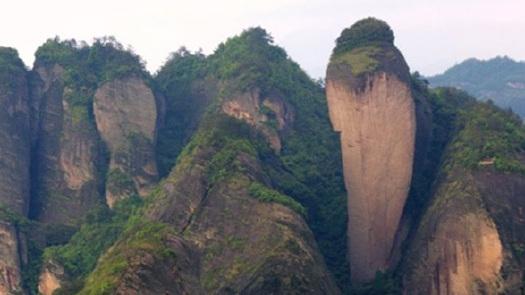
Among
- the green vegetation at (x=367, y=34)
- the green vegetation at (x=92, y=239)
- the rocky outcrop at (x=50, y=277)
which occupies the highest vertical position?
the green vegetation at (x=367, y=34)

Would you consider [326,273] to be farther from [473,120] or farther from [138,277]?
[138,277]

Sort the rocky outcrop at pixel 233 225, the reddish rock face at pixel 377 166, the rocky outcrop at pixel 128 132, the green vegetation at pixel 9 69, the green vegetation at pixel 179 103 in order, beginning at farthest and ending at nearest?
the green vegetation at pixel 179 103
the green vegetation at pixel 9 69
the rocky outcrop at pixel 128 132
the reddish rock face at pixel 377 166
the rocky outcrop at pixel 233 225

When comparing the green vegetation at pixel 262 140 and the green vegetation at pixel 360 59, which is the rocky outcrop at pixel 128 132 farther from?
the green vegetation at pixel 360 59

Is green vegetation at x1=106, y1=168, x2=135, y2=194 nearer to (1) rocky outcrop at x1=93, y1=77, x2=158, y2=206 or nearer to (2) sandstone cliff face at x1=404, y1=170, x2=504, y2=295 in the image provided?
(1) rocky outcrop at x1=93, y1=77, x2=158, y2=206

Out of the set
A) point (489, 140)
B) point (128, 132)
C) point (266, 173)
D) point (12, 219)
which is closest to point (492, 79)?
point (128, 132)

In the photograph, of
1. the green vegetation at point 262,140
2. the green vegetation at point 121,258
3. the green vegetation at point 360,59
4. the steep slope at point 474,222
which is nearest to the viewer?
the green vegetation at point 121,258

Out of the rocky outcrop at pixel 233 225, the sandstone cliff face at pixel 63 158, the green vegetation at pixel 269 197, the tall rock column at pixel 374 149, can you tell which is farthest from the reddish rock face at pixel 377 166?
the sandstone cliff face at pixel 63 158
